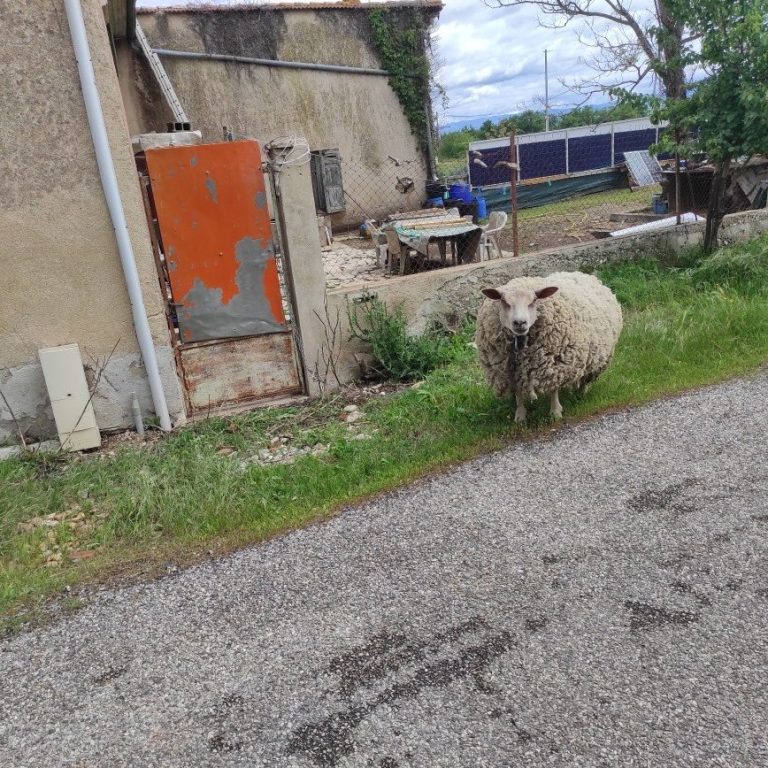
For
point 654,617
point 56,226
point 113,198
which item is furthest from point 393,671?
point 56,226

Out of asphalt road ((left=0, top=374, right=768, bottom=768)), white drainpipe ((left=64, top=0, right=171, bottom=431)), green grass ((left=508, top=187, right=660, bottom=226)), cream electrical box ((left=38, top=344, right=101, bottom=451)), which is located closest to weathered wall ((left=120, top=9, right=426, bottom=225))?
green grass ((left=508, top=187, right=660, bottom=226))

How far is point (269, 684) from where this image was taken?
2.86m

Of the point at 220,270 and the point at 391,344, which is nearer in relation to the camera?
the point at 220,270

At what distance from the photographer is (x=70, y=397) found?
5.37 meters

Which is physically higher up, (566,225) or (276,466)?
(566,225)

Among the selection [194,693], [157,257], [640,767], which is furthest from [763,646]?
[157,257]

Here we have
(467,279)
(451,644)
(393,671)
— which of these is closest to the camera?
(393,671)

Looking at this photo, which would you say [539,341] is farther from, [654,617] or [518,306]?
[654,617]

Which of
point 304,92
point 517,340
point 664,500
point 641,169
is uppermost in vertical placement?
point 304,92

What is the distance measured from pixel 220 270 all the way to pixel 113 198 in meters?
1.01

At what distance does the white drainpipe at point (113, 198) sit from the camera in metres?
4.91

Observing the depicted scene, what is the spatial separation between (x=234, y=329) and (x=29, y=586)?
278cm

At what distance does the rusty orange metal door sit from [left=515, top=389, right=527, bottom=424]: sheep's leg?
2302mm

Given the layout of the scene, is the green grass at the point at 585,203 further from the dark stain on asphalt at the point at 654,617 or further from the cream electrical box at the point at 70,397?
the dark stain on asphalt at the point at 654,617
